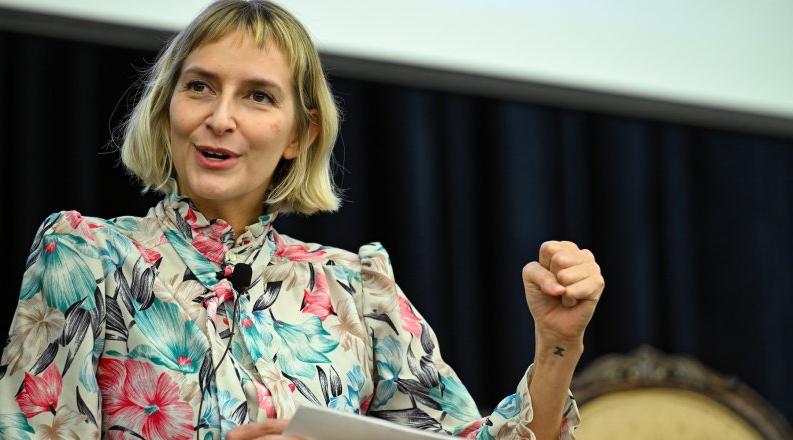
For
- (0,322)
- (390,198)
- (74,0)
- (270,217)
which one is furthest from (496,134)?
(270,217)

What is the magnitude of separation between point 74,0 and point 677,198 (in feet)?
6.21

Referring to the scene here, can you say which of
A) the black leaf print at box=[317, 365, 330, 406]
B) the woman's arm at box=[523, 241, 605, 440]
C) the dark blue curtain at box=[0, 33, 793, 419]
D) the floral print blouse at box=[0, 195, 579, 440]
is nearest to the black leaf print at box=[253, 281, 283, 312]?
the floral print blouse at box=[0, 195, 579, 440]

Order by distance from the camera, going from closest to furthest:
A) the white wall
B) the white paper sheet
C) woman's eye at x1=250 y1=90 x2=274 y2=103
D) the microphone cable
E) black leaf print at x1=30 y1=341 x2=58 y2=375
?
the white paper sheet → black leaf print at x1=30 y1=341 x2=58 y2=375 → the microphone cable → woman's eye at x1=250 y1=90 x2=274 y2=103 → the white wall

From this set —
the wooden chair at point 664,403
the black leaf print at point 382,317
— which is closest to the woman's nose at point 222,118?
→ the black leaf print at point 382,317

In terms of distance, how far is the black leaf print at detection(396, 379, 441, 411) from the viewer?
1.57 metres

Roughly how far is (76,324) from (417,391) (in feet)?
1.53

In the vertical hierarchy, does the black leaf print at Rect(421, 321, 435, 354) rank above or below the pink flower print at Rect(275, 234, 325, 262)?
below

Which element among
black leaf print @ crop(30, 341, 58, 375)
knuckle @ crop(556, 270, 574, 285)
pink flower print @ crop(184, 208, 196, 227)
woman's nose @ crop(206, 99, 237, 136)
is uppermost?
woman's nose @ crop(206, 99, 237, 136)

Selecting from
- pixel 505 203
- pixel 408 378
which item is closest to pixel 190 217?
pixel 408 378

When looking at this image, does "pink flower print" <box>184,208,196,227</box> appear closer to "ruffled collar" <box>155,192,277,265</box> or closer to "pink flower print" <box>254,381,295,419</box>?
"ruffled collar" <box>155,192,277,265</box>

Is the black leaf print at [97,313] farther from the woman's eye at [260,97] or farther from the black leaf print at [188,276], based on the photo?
the woman's eye at [260,97]

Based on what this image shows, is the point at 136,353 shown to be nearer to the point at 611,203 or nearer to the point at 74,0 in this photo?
the point at 74,0

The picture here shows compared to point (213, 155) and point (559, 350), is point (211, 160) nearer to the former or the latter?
point (213, 155)

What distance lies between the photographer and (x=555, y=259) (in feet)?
4.64
